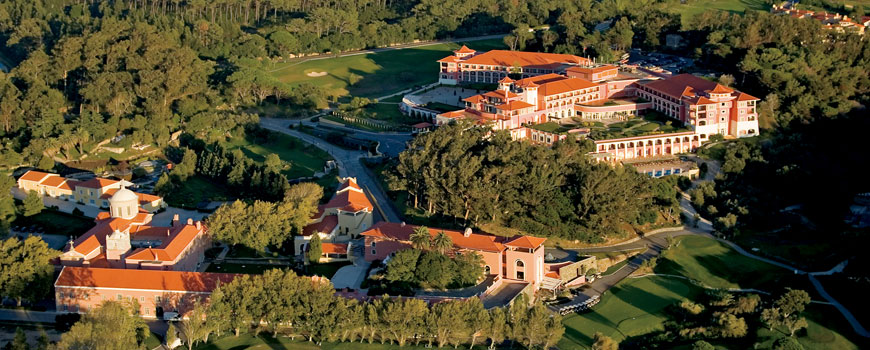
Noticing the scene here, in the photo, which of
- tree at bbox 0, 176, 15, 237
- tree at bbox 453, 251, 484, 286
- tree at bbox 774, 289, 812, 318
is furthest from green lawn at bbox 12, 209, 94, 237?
tree at bbox 774, 289, 812, 318

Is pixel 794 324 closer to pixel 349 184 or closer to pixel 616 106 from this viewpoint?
pixel 349 184

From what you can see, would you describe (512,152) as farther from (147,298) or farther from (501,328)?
(147,298)

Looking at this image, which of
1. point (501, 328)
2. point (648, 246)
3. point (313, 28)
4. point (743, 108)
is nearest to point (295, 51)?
point (313, 28)

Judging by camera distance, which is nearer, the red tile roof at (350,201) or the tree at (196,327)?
the tree at (196,327)

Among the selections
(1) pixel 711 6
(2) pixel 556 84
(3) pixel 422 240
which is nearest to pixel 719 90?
(2) pixel 556 84

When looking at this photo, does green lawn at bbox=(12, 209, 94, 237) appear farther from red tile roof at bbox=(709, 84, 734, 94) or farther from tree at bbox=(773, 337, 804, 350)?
red tile roof at bbox=(709, 84, 734, 94)

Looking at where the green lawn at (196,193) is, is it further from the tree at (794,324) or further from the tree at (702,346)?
the tree at (794,324)

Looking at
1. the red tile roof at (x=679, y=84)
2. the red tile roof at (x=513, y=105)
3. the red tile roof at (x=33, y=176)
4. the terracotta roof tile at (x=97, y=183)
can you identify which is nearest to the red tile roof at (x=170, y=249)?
the terracotta roof tile at (x=97, y=183)
